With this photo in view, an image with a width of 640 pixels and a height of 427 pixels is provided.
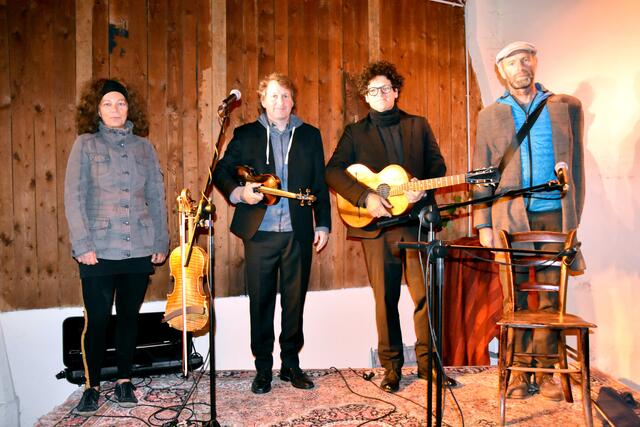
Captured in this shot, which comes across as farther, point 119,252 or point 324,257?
point 324,257

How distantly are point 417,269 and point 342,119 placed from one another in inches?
70.9

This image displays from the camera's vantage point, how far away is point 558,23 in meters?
3.88

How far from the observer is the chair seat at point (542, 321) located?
2391 mm

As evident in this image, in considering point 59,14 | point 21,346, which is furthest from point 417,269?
point 59,14

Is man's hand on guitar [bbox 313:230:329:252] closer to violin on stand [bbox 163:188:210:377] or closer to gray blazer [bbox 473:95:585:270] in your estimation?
violin on stand [bbox 163:188:210:377]

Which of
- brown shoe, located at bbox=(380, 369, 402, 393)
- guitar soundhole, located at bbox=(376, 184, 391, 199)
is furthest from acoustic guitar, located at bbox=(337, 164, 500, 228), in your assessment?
brown shoe, located at bbox=(380, 369, 402, 393)

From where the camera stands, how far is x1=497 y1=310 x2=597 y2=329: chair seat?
7.84ft

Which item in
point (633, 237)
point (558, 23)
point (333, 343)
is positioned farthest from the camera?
point (333, 343)

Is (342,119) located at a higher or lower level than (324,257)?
higher

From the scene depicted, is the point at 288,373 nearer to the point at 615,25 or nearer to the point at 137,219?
the point at 137,219

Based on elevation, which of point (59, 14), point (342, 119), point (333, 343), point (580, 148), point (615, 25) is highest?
point (59, 14)

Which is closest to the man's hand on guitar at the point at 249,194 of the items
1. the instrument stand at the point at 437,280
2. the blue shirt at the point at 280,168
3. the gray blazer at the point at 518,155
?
the blue shirt at the point at 280,168

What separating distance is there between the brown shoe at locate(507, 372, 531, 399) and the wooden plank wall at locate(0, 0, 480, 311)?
1.76 m

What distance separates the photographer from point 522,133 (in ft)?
9.30
